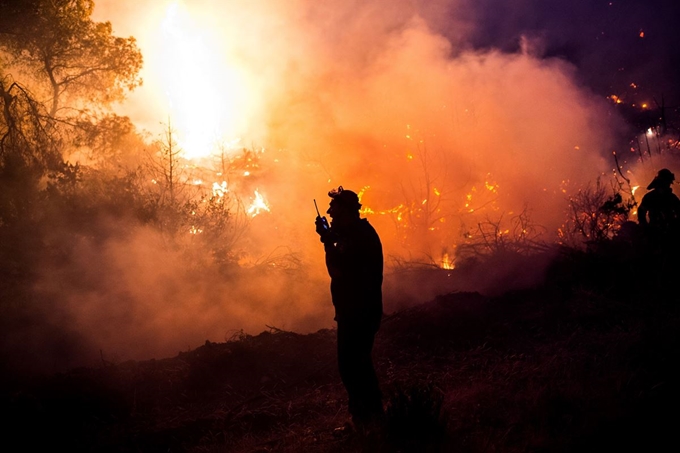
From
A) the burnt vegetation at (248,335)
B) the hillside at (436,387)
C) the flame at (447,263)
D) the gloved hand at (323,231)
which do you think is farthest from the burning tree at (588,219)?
the gloved hand at (323,231)

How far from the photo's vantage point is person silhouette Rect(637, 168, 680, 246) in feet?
24.8

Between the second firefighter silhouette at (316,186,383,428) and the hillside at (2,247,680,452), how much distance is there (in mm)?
222

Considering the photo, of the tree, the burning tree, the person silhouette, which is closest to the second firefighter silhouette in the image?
the person silhouette

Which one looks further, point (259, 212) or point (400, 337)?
point (259, 212)

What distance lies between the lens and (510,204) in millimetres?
15797

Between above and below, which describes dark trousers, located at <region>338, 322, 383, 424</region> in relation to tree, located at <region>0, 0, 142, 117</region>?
below

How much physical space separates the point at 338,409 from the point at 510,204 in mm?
12046

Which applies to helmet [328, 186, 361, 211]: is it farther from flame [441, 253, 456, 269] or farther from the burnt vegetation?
flame [441, 253, 456, 269]

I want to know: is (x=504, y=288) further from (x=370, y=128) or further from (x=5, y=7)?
(x=5, y=7)

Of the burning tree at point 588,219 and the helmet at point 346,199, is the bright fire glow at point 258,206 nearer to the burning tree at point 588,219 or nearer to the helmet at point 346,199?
the burning tree at point 588,219

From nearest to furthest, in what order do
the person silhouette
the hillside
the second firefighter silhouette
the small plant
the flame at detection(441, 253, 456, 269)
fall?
1. the small plant
2. the hillside
3. the second firefighter silhouette
4. the person silhouette
5. the flame at detection(441, 253, 456, 269)

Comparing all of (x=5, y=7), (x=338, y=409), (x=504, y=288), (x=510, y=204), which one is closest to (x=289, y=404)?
(x=338, y=409)

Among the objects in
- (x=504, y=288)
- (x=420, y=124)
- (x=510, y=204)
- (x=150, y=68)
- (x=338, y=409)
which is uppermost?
(x=150, y=68)

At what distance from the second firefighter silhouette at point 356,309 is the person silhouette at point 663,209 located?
5.43m
